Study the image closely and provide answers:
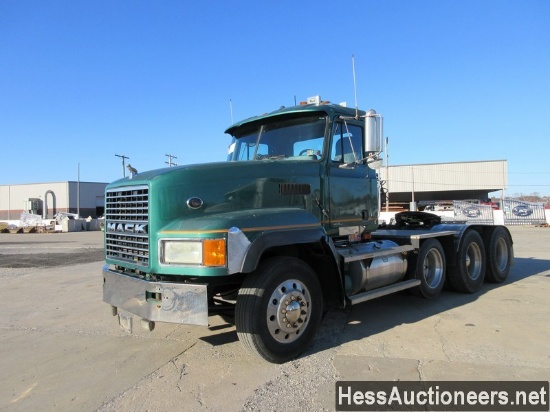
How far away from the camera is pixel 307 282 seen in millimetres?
4305

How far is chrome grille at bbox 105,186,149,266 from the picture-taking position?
13.5ft

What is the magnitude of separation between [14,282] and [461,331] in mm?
9537

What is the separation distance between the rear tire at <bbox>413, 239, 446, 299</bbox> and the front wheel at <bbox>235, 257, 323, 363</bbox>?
2.59 meters

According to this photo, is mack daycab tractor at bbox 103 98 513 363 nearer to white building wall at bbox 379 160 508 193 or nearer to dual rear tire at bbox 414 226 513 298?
dual rear tire at bbox 414 226 513 298

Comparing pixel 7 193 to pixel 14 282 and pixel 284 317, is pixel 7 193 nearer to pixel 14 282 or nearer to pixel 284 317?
pixel 14 282

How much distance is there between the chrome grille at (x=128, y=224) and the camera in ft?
13.5

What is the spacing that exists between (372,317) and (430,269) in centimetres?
181

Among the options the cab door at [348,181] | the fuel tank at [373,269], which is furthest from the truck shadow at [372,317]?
the cab door at [348,181]

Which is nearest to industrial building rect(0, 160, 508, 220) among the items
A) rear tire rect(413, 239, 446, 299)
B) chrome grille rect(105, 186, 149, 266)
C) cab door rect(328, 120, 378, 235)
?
rear tire rect(413, 239, 446, 299)

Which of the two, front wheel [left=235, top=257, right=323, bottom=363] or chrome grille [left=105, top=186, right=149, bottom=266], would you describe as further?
chrome grille [left=105, top=186, right=149, bottom=266]

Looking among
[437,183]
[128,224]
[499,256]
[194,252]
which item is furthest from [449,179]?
[194,252]

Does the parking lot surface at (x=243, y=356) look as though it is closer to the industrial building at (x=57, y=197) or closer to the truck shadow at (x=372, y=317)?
the truck shadow at (x=372, y=317)

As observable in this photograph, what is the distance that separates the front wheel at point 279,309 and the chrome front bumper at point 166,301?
1.33ft

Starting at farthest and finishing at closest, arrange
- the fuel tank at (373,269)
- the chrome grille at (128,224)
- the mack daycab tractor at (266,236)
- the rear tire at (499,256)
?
1. the rear tire at (499,256)
2. the fuel tank at (373,269)
3. the chrome grille at (128,224)
4. the mack daycab tractor at (266,236)
